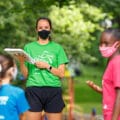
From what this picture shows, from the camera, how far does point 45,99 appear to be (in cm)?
722

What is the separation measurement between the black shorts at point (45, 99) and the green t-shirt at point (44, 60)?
0.22 ft

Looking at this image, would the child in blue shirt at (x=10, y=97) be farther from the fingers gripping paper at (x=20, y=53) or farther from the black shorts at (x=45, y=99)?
the black shorts at (x=45, y=99)

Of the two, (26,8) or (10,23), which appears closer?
(26,8)

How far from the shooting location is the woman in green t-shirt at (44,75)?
280 inches

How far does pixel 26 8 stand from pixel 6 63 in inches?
225

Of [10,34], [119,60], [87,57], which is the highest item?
[119,60]

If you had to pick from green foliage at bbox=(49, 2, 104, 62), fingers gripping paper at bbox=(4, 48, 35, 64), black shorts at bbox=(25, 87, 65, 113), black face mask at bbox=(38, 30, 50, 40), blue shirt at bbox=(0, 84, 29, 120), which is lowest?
green foliage at bbox=(49, 2, 104, 62)

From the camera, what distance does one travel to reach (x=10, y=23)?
16.2 metres

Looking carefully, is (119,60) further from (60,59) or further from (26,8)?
(26,8)

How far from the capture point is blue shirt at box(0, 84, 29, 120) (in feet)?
17.7

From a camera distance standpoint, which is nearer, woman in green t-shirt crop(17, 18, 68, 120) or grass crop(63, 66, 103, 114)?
woman in green t-shirt crop(17, 18, 68, 120)

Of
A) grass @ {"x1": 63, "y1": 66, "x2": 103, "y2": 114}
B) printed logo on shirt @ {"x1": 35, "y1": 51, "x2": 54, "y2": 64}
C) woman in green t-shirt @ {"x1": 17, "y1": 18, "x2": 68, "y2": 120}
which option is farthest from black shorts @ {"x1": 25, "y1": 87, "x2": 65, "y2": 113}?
grass @ {"x1": 63, "y1": 66, "x2": 103, "y2": 114}

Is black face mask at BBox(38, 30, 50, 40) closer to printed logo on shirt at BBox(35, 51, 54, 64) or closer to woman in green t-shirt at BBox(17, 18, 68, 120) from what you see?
woman in green t-shirt at BBox(17, 18, 68, 120)

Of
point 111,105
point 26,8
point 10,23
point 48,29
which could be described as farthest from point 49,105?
point 10,23
